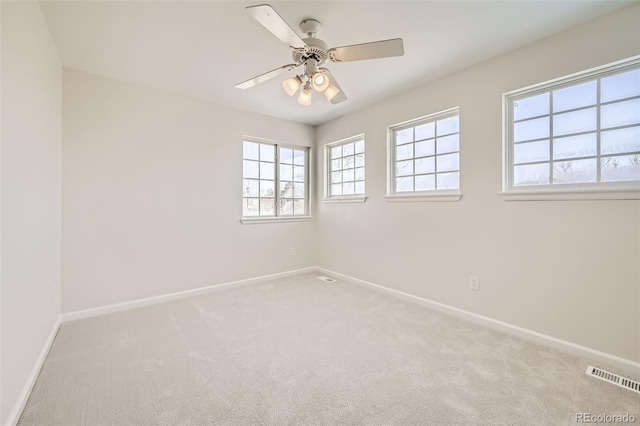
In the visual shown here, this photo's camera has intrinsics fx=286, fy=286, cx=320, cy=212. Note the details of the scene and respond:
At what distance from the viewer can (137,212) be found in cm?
310

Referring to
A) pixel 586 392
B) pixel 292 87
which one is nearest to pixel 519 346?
pixel 586 392

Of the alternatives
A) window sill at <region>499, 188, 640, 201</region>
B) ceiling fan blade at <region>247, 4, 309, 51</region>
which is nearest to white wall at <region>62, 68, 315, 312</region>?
ceiling fan blade at <region>247, 4, 309, 51</region>

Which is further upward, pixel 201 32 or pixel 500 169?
pixel 201 32

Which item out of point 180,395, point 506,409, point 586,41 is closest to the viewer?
point 506,409

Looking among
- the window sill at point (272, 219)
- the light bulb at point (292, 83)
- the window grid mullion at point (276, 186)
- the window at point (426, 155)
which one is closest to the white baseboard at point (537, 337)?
the window at point (426, 155)

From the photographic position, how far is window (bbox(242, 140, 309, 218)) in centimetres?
406

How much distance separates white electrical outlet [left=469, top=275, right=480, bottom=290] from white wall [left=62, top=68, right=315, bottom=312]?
2627mm

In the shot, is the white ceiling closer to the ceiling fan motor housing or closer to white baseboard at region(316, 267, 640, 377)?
the ceiling fan motor housing

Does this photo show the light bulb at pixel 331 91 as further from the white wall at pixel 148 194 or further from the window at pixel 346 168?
the white wall at pixel 148 194

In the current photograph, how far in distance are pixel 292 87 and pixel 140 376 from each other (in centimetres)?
222

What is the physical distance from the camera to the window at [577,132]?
1.96 meters

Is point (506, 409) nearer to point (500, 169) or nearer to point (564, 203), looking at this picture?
point (564, 203)

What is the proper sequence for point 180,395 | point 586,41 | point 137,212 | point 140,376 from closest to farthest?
point 180,395 → point 140,376 → point 586,41 → point 137,212

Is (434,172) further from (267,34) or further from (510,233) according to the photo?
(267,34)
